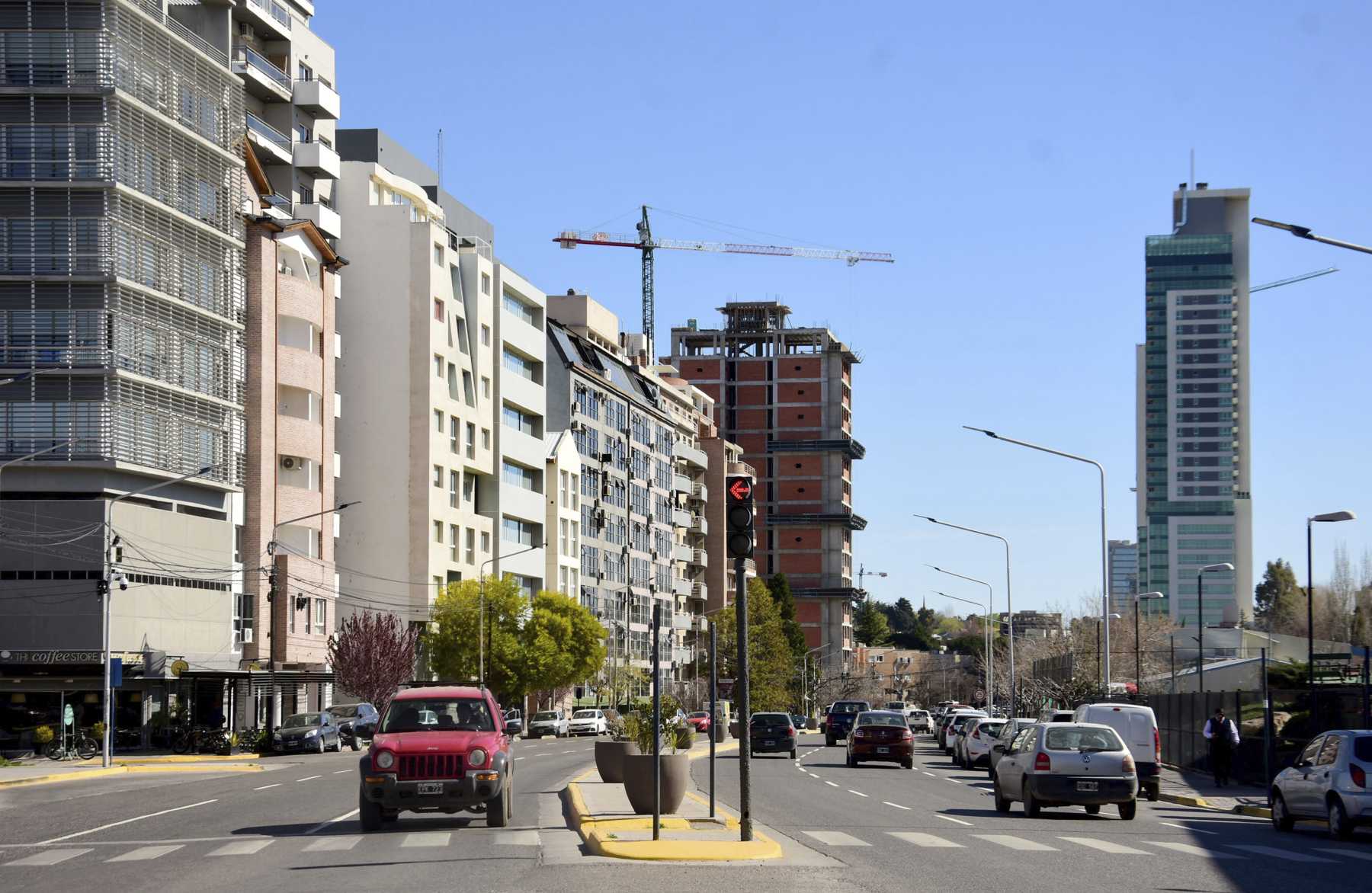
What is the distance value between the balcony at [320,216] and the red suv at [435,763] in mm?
57329

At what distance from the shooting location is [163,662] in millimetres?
54750

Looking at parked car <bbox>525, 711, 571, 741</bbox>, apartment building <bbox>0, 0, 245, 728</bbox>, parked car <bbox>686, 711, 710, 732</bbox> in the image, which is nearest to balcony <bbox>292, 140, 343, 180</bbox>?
apartment building <bbox>0, 0, 245, 728</bbox>

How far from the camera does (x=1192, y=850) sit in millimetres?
21719

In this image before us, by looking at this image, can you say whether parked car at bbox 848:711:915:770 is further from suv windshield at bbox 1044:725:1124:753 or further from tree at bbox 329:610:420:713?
tree at bbox 329:610:420:713

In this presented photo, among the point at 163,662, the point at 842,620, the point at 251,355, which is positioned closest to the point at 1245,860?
the point at 163,662

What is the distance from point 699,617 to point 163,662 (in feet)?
318

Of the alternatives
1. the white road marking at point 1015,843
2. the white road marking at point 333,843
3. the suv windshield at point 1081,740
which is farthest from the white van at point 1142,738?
the white road marking at point 333,843

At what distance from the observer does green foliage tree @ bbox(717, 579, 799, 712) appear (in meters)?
132

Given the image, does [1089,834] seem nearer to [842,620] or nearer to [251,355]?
[251,355]

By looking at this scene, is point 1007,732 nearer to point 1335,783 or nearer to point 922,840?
point 1335,783

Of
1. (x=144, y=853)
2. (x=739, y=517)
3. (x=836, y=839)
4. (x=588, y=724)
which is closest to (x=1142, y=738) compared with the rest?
(x=836, y=839)

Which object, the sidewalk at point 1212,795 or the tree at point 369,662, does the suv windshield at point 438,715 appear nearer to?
the sidewalk at point 1212,795

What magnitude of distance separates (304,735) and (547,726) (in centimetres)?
2968

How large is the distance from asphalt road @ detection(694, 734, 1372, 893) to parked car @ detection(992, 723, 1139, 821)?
39 cm
